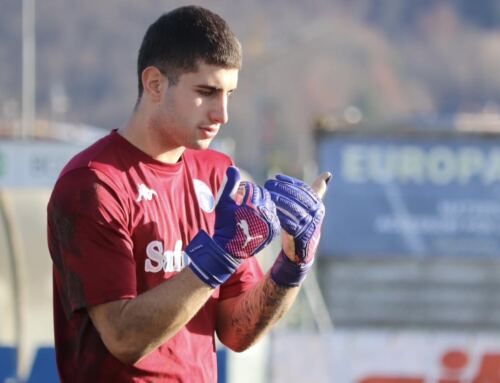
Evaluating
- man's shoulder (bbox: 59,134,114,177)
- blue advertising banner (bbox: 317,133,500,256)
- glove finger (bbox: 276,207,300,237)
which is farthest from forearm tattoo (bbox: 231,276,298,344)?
blue advertising banner (bbox: 317,133,500,256)

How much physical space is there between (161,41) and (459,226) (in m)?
26.1

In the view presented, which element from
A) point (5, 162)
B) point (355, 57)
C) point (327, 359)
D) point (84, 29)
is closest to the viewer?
point (5, 162)

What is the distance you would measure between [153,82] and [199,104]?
0.16 m

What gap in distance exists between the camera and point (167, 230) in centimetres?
376

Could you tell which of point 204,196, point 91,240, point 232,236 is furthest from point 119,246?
point 204,196

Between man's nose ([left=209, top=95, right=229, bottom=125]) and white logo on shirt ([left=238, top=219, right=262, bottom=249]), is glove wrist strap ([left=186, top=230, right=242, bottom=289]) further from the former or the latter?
man's nose ([left=209, top=95, right=229, bottom=125])

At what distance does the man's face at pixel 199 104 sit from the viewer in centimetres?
373

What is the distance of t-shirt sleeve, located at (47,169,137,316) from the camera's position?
3.59m

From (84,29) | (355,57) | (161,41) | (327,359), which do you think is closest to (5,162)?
(327,359)

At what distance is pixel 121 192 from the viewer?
3.67 metres

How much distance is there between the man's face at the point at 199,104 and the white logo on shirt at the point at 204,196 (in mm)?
194

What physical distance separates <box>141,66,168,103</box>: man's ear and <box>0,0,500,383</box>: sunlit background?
180 inches

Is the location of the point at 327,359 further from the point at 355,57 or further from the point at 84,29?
the point at 355,57

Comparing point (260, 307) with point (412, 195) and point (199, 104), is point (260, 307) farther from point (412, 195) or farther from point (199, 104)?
point (412, 195)
